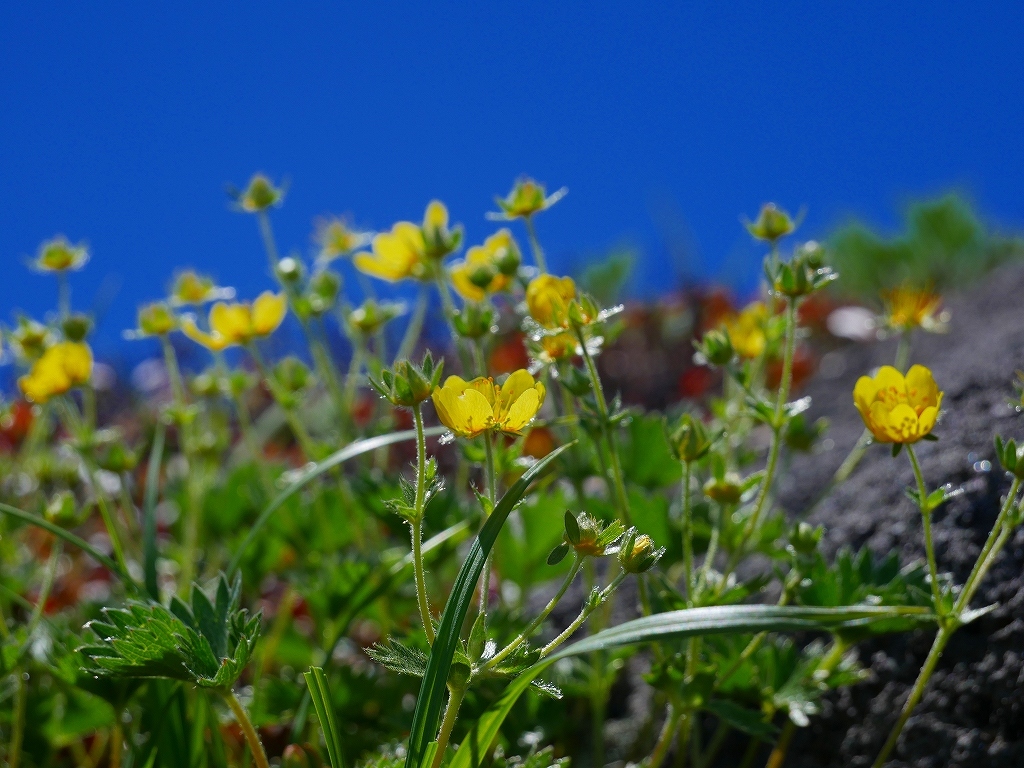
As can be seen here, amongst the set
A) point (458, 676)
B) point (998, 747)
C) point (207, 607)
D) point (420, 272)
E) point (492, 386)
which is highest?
point (420, 272)

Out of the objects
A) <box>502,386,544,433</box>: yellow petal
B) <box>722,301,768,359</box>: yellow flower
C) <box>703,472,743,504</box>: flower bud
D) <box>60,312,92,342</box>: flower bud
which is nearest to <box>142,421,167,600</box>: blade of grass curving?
<box>60,312,92,342</box>: flower bud

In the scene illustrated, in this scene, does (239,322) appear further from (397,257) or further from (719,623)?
(719,623)

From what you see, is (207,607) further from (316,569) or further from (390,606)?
(316,569)

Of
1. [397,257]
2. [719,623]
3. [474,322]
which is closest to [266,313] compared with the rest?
[397,257]

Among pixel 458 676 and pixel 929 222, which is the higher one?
pixel 929 222

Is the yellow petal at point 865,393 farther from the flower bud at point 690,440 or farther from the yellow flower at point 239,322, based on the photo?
the yellow flower at point 239,322

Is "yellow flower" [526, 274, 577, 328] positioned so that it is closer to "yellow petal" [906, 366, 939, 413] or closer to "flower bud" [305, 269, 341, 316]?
"yellow petal" [906, 366, 939, 413]

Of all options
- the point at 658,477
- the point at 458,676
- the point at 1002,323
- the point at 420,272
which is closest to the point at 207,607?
the point at 458,676
